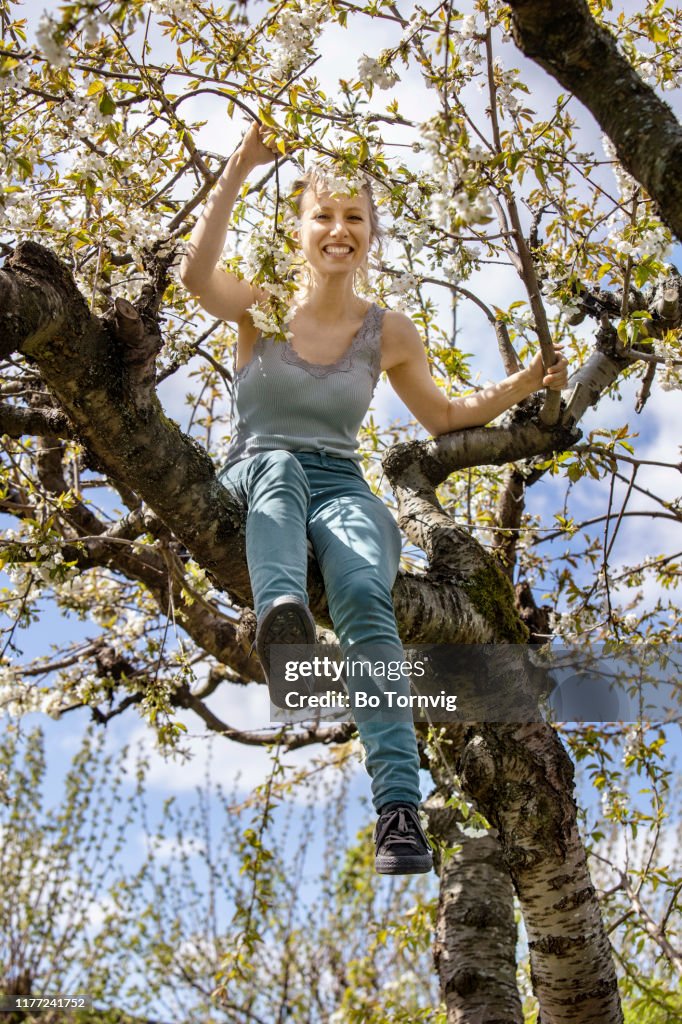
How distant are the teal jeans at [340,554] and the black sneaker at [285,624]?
0.06 m

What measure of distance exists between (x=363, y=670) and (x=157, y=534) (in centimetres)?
117

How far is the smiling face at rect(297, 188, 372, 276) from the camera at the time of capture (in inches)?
114

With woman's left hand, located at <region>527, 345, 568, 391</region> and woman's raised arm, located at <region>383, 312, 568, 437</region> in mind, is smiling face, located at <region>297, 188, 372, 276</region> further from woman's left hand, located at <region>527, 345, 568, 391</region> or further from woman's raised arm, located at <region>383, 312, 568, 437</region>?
woman's left hand, located at <region>527, 345, 568, 391</region>

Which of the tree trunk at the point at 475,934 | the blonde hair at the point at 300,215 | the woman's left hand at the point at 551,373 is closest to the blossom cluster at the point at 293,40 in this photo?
the blonde hair at the point at 300,215

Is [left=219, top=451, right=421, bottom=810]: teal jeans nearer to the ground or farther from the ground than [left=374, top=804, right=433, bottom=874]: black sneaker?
farther from the ground

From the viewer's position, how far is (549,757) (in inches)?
115

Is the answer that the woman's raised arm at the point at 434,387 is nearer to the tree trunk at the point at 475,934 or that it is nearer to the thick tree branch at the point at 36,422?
the thick tree branch at the point at 36,422

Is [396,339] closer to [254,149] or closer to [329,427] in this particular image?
[329,427]

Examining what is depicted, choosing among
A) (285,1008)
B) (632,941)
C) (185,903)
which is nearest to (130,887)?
(185,903)

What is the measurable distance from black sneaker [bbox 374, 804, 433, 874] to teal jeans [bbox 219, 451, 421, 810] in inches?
1.2

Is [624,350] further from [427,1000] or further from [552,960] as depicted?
[427,1000]

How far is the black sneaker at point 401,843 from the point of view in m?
1.97

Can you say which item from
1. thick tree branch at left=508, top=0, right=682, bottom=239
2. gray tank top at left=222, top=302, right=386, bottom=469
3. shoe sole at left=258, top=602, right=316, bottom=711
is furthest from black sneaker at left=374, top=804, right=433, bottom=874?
thick tree branch at left=508, top=0, right=682, bottom=239

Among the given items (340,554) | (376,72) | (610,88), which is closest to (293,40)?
(376,72)
